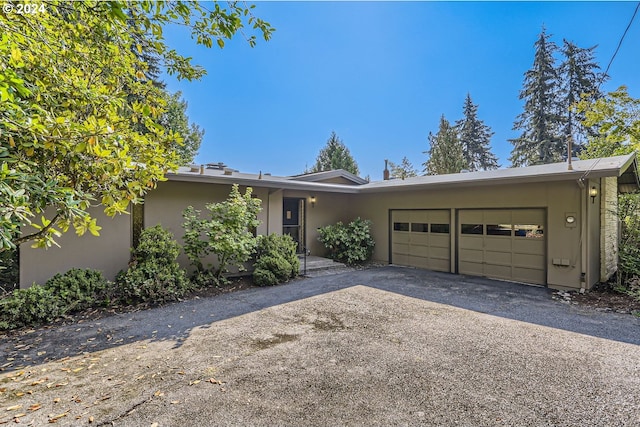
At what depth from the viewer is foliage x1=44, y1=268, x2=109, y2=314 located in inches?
205

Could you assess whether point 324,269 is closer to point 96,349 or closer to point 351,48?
point 96,349

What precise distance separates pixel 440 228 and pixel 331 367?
6995mm

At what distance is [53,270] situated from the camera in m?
6.10

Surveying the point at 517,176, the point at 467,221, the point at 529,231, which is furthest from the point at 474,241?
the point at 517,176

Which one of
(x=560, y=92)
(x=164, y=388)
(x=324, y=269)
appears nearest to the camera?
(x=164, y=388)

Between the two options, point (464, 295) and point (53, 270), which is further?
point (464, 295)

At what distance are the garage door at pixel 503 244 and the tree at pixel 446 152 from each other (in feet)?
46.5

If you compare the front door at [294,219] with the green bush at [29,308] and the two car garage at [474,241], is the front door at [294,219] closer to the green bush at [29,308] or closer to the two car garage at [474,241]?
the two car garage at [474,241]

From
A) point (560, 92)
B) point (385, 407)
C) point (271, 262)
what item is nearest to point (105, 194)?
point (385, 407)

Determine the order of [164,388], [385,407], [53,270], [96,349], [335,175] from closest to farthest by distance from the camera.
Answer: [385,407] → [164,388] → [96,349] → [53,270] → [335,175]

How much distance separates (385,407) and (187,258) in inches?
243

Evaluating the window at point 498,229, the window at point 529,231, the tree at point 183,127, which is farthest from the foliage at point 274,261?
the tree at point 183,127

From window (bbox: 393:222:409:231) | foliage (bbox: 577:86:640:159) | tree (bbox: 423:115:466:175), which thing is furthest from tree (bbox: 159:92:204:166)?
foliage (bbox: 577:86:640:159)

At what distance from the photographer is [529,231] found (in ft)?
25.0
